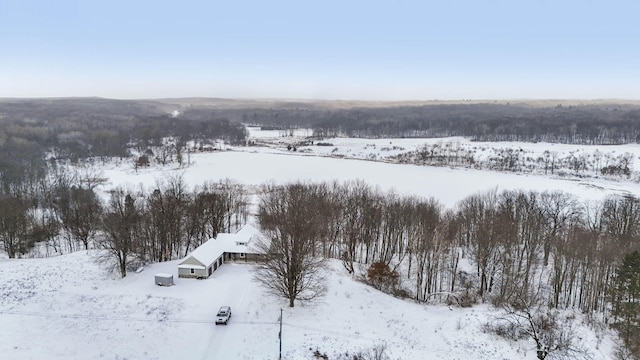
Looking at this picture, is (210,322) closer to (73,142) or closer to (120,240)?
(120,240)

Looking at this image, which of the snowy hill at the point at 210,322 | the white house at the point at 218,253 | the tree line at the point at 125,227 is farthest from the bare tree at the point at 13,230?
the white house at the point at 218,253

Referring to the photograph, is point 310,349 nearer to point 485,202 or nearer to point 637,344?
point 637,344

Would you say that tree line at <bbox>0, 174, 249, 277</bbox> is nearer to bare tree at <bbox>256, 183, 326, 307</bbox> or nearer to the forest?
the forest

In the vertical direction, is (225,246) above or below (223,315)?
above

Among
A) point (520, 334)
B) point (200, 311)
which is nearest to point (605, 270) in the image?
point (520, 334)

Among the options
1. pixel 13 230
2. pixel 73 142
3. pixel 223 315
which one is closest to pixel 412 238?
pixel 223 315

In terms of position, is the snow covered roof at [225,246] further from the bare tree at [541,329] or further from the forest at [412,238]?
the bare tree at [541,329]
